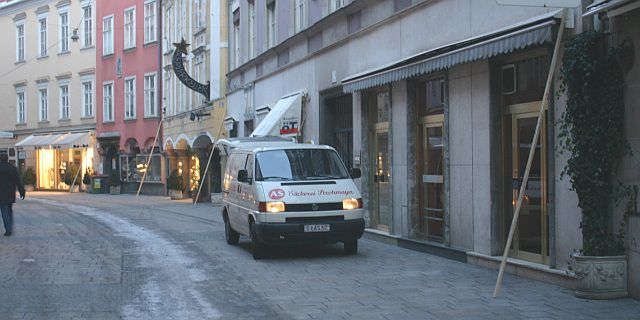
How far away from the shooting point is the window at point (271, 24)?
23763 millimetres

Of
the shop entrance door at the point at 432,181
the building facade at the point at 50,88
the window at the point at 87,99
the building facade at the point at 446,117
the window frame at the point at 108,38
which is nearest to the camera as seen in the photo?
the building facade at the point at 446,117

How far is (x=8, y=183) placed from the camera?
52.0ft

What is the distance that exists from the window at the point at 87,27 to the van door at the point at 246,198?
34470 millimetres

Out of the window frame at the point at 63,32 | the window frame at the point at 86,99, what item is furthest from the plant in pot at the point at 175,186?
the window frame at the point at 63,32

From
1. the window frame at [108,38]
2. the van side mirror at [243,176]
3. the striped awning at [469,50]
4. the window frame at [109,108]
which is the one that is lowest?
the van side mirror at [243,176]

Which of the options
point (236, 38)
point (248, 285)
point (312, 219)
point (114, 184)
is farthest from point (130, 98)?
point (248, 285)

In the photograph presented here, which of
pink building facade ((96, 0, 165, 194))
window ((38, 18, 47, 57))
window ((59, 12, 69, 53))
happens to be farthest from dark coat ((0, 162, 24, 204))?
window ((38, 18, 47, 57))

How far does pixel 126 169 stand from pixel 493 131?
34.5 meters

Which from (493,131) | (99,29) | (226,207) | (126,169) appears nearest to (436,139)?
(493,131)

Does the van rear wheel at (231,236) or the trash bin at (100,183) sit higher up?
the trash bin at (100,183)

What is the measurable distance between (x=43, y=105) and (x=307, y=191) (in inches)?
1627

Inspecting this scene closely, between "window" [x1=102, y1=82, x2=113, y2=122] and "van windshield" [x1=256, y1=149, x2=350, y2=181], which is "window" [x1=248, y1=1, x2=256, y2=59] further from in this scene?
"window" [x1=102, y1=82, x2=113, y2=122]

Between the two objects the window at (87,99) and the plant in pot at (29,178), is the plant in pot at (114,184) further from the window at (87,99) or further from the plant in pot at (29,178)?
the plant in pot at (29,178)

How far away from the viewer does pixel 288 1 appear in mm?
21953
